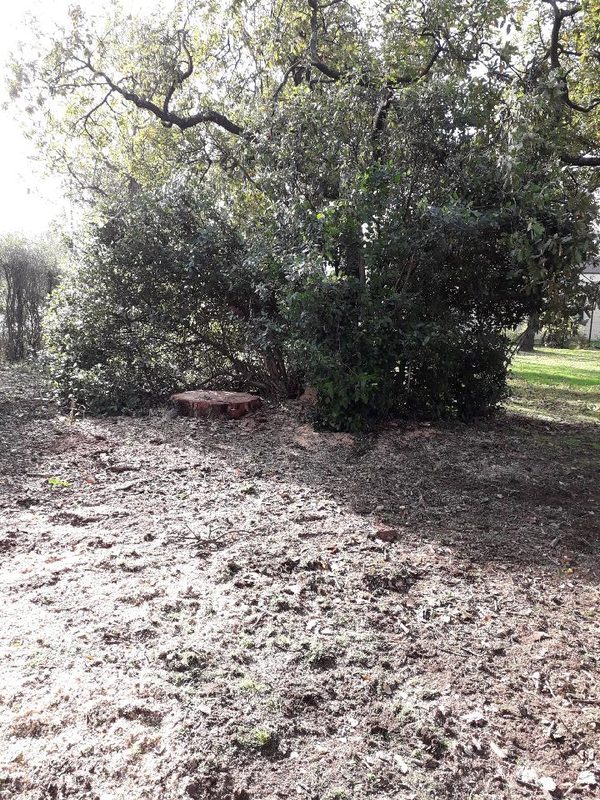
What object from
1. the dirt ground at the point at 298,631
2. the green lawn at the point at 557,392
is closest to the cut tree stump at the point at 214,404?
the dirt ground at the point at 298,631

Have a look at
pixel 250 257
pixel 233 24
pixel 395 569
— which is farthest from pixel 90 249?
pixel 395 569

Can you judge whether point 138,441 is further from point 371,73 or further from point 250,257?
point 371,73

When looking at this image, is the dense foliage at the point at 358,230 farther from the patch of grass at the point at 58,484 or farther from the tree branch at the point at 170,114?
the patch of grass at the point at 58,484

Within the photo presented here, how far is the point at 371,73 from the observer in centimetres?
635

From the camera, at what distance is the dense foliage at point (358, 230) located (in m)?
5.80


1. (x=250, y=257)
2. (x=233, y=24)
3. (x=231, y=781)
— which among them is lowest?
(x=231, y=781)

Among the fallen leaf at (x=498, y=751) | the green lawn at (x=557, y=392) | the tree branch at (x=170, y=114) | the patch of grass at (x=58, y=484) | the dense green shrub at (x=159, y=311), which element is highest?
the tree branch at (x=170, y=114)

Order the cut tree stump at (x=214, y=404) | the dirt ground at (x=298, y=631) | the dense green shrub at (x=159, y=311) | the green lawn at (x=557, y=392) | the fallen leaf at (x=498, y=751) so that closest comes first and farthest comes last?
the dirt ground at (x=298, y=631) < the fallen leaf at (x=498, y=751) < the cut tree stump at (x=214, y=404) < the dense green shrub at (x=159, y=311) < the green lawn at (x=557, y=392)

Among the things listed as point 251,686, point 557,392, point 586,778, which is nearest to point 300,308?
point 251,686

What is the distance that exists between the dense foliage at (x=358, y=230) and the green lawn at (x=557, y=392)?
1791mm

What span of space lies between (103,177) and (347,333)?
12.1 m

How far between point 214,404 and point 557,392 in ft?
20.1

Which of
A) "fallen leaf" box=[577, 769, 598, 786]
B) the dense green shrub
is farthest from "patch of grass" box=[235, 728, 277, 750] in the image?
the dense green shrub

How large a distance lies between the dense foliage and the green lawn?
1.79 meters
